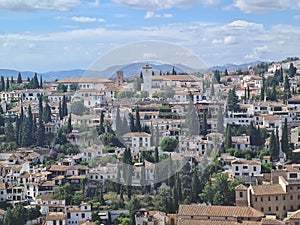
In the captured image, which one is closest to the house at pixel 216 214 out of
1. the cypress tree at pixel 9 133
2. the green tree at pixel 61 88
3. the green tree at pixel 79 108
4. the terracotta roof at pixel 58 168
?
the terracotta roof at pixel 58 168

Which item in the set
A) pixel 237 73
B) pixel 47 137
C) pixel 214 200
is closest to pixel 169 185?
pixel 214 200

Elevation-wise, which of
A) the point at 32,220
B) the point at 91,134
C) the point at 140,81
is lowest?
the point at 32,220

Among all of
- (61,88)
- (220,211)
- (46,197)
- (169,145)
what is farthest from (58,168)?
(61,88)

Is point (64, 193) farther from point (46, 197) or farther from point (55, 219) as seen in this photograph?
point (55, 219)

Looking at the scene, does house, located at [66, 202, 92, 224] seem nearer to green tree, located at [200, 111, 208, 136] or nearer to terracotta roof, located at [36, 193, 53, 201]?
terracotta roof, located at [36, 193, 53, 201]

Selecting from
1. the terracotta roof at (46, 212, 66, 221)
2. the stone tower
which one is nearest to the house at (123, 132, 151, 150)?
the stone tower

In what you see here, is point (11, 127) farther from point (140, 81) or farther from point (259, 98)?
point (259, 98)

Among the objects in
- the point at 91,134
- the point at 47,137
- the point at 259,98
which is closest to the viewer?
the point at 91,134

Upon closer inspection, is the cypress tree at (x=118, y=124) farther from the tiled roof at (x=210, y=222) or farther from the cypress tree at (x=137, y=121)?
the tiled roof at (x=210, y=222)
